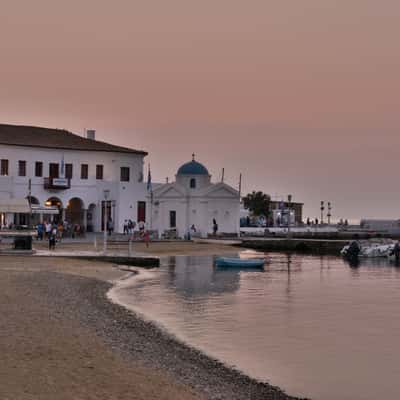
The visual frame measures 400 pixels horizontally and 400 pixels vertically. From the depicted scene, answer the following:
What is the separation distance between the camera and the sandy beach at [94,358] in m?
12.8

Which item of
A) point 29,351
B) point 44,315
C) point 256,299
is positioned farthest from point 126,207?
point 29,351

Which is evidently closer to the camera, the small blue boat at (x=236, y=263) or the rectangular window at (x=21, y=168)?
the small blue boat at (x=236, y=263)

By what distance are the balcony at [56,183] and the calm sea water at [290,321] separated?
27.5 meters

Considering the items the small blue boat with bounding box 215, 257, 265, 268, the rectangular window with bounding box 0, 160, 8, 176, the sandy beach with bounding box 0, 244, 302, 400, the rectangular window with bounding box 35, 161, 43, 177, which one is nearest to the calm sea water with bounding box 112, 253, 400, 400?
the sandy beach with bounding box 0, 244, 302, 400

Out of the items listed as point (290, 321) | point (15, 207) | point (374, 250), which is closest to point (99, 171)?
point (15, 207)

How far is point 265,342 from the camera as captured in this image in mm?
21500

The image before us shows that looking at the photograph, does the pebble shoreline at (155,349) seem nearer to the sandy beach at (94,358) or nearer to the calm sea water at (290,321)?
the sandy beach at (94,358)

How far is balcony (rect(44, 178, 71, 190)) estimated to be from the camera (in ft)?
235

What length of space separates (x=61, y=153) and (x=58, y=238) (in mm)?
15417

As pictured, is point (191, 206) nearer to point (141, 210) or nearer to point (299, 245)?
point (141, 210)

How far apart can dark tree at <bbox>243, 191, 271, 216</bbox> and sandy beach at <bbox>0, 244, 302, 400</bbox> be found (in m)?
119

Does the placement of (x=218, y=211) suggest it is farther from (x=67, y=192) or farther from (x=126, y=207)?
(x=67, y=192)

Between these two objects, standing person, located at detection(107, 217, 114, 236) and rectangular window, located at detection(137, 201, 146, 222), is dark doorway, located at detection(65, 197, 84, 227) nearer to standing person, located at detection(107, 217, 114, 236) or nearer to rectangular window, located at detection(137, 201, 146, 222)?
standing person, located at detection(107, 217, 114, 236)

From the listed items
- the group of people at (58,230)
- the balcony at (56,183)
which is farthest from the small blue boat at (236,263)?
the balcony at (56,183)
